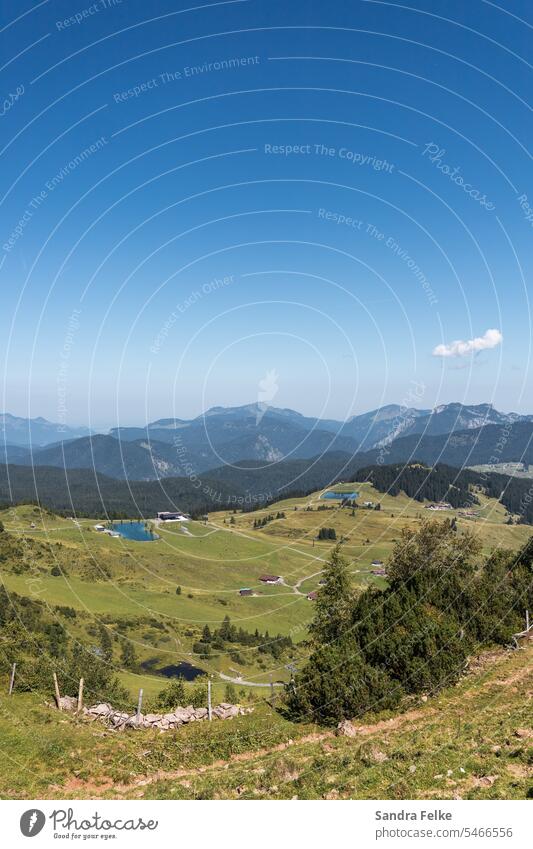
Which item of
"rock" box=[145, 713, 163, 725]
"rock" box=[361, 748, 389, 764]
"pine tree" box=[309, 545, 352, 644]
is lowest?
"rock" box=[145, 713, 163, 725]

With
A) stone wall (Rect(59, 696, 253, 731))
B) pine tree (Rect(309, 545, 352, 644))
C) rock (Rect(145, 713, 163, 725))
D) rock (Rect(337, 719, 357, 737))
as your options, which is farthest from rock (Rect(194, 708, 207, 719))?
pine tree (Rect(309, 545, 352, 644))

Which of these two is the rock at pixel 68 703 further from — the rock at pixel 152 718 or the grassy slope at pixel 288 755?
the rock at pixel 152 718

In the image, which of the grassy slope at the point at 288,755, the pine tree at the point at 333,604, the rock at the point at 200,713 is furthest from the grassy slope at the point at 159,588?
the grassy slope at the point at 288,755

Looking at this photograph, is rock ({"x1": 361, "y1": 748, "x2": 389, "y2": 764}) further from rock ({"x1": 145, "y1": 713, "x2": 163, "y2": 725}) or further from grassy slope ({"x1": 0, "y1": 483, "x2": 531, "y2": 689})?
grassy slope ({"x1": 0, "y1": 483, "x2": 531, "y2": 689})

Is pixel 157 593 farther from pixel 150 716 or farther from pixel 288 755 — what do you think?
pixel 288 755

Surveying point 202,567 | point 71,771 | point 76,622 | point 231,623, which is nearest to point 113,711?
point 71,771

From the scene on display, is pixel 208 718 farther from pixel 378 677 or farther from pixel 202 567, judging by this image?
pixel 202 567
